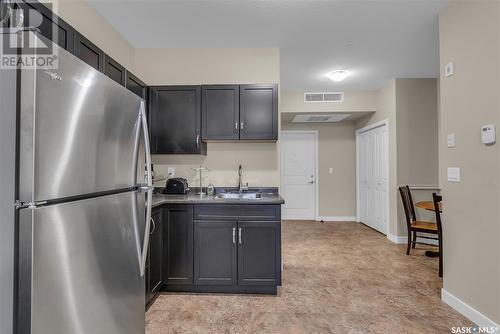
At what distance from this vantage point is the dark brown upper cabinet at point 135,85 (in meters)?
2.54

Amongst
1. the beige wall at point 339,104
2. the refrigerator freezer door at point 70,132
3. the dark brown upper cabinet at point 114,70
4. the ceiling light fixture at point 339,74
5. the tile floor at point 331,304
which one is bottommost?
the tile floor at point 331,304

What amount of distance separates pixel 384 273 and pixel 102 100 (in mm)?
3365

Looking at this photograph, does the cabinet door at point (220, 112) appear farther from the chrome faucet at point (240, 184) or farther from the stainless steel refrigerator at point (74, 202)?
the stainless steel refrigerator at point (74, 202)

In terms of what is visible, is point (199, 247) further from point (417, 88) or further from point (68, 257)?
point (417, 88)

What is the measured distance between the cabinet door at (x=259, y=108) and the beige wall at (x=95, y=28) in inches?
58.2

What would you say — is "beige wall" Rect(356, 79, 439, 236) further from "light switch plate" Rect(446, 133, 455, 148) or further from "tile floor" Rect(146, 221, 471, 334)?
"light switch plate" Rect(446, 133, 455, 148)

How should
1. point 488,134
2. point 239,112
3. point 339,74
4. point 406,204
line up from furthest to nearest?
1. point 339,74
2. point 406,204
3. point 239,112
4. point 488,134

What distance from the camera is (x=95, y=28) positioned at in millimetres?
2531

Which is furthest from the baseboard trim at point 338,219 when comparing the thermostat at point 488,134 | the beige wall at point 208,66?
the thermostat at point 488,134

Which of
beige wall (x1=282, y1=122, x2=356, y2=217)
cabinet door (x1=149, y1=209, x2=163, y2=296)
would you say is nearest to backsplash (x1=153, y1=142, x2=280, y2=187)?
cabinet door (x1=149, y1=209, x2=163, y2=296)

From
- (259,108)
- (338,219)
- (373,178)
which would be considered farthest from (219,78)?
(338,219)

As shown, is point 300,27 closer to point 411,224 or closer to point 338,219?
point 411,224

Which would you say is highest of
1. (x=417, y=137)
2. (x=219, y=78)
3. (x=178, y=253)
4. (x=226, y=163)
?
(x=219, y=78)

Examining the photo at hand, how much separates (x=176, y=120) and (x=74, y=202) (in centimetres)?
210
